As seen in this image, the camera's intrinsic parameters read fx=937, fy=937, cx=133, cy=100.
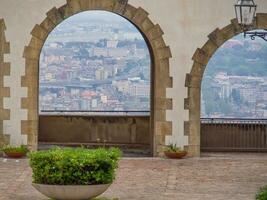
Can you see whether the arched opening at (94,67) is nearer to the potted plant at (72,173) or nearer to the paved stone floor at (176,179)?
the paved stone floor at (176,179)

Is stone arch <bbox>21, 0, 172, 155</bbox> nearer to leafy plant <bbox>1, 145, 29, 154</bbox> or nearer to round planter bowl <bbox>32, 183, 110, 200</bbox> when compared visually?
leafy plant <bbox>1, 145, 29, 154</bbox>

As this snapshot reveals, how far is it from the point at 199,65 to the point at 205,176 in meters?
4.18

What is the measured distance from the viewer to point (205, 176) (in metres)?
18.0

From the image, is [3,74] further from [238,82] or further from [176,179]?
[238,82]

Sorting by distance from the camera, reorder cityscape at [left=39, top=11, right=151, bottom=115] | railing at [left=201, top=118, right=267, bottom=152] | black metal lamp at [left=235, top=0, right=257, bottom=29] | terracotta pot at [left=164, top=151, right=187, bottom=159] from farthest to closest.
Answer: cityscape at [left=39, top=11, right=151, bottom=115] → railing at [left=201, top=118, right=267, bottom=152] → terracotta pot at [left=164, top=151, right=187, bottom=159] → black metal lamp at [left=235, top=0, right=257, bottom=29]

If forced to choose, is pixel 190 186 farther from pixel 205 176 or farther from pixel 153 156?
pixel 153 156

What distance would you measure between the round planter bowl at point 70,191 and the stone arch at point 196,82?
26.2 ft

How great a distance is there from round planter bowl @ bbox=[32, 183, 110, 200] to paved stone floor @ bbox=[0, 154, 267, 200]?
127 cm

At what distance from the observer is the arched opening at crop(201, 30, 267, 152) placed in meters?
24.6

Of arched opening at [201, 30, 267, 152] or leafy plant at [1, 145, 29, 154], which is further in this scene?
arched opening at [201, 30, 267, 152]

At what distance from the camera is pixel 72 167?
13.5m

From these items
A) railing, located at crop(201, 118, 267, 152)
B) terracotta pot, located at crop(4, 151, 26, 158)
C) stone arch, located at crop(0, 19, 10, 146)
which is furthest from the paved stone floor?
railing, located at crop(201, 118, 267, 152)

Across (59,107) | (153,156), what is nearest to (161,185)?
(153,156)

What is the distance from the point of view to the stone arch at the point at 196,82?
21438 mm
